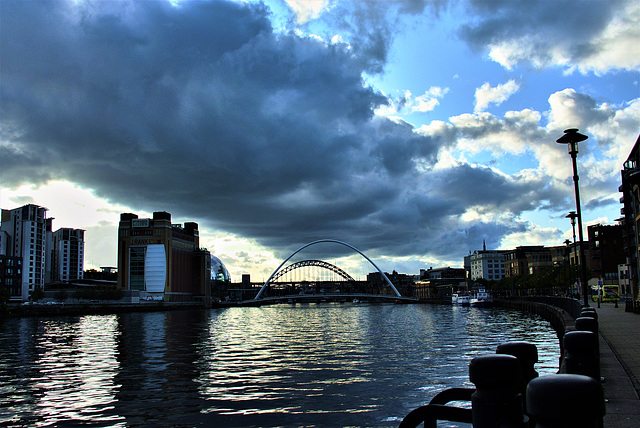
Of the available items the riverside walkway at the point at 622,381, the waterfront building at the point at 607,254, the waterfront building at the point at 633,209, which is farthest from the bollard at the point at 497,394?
the waterfront building at the point at 607,254

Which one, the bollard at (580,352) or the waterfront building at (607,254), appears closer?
the bollard at (580,352)

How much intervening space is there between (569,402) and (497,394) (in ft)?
3.55

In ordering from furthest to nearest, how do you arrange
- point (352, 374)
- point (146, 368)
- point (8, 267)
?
1. point (8, 267)
2. point (146, 368)
3. point (352, 374)

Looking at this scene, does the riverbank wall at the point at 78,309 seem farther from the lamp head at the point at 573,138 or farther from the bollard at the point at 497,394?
the bollard at the point at 497,394

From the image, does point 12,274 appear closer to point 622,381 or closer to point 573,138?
point 573,138

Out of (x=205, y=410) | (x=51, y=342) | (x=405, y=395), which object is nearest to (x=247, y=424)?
(x=205, y=410)

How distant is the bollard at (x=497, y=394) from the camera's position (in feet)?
12.6

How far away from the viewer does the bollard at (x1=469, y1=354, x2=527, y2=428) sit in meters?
3.85

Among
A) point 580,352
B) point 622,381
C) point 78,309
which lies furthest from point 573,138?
point 78,309

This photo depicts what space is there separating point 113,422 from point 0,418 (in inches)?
159

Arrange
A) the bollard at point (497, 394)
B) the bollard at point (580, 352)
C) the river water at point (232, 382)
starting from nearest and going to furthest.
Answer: the bollard at point (497, 394) < the bollard at point (580, 352) < the river water at point (232, 382)

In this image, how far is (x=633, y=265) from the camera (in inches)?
3307

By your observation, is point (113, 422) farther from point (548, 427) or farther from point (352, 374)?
point (548, 427)

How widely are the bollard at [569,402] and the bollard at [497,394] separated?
38.1 inches
